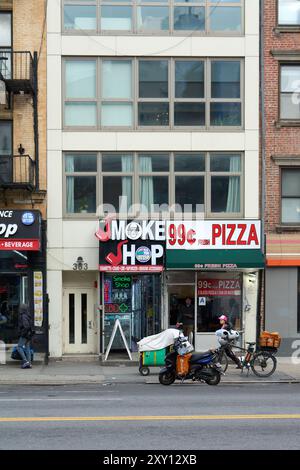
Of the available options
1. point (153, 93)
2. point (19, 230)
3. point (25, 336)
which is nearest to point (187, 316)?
point (25, 336)

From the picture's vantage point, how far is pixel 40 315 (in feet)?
73.1

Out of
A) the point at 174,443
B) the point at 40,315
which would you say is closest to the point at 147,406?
the point at 174,443

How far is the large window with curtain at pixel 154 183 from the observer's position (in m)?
22.9

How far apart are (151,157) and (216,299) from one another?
4.82 m

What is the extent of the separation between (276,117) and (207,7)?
3986mm

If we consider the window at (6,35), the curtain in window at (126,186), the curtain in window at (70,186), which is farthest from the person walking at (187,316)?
the window at (6,35)

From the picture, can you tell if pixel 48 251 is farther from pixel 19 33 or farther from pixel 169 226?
pixel 19 33

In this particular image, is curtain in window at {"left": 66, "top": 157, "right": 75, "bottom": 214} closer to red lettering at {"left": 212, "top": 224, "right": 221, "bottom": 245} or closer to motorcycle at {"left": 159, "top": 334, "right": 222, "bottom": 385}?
red lettering at {"left": 212, "top": 224, "right": 221, "bottom": 245}

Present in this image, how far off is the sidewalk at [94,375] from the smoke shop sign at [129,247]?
2.85 m

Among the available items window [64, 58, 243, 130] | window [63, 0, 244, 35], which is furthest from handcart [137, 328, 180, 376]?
window [63, 0, 244, 35]

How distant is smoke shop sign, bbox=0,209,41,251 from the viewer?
848 inches

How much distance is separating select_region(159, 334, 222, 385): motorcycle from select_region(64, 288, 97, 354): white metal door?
634 cm
